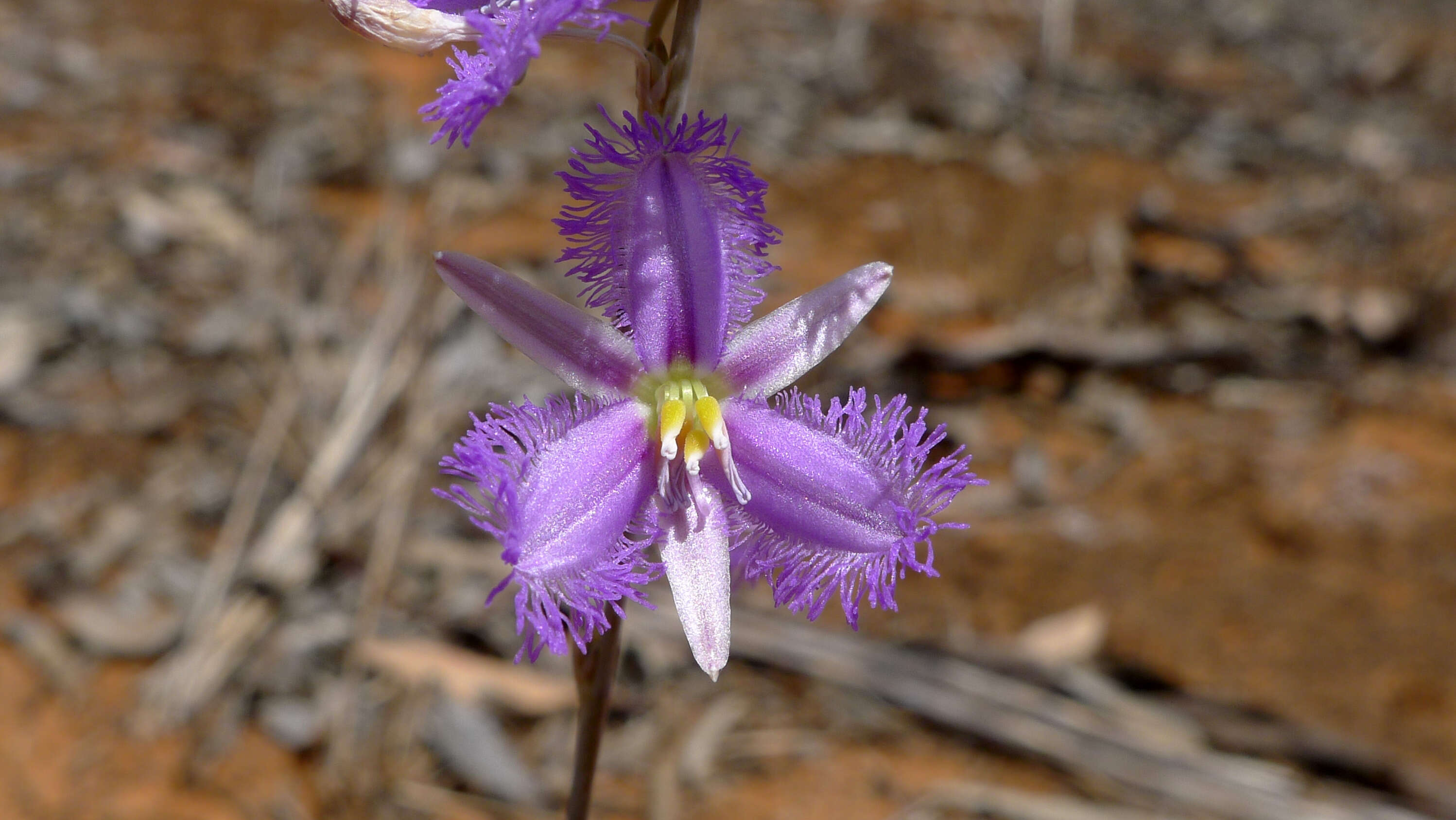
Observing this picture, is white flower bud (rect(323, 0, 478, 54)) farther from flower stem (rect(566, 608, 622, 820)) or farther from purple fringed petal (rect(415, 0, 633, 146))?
flower stem (rect(566, 608, 622, 820))

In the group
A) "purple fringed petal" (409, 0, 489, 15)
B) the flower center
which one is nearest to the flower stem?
the flower center

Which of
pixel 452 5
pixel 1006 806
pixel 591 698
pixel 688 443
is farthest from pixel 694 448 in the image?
pixel 1006 806

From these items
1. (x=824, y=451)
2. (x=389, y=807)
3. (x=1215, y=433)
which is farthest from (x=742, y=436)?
(x=1215, y=433)

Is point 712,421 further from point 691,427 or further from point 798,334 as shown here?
point 798,334

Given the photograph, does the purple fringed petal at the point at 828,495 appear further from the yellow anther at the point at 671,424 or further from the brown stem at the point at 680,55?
the brown stem at the point at 680,55

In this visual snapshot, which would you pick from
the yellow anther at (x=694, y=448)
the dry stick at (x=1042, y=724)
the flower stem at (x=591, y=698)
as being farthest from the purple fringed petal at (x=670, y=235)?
the dry stick at (x=1042, y=724)
